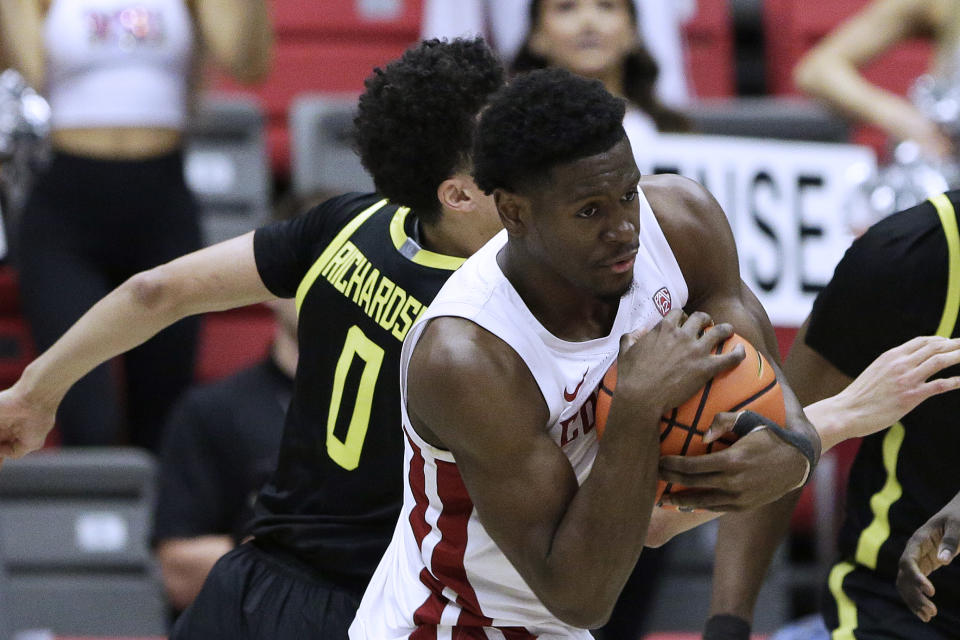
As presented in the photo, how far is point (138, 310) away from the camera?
2861mm

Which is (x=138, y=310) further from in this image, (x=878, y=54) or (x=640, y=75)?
(x=878, y=54)

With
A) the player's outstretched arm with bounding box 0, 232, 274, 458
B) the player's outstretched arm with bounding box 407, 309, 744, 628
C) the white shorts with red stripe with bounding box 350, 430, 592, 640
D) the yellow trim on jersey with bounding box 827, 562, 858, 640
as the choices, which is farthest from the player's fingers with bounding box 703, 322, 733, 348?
A: the player's outstretched arm with bounding box 0, 232, 274, 458

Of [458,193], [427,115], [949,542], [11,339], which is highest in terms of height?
[427,115]

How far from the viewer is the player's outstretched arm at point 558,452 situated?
2107mm

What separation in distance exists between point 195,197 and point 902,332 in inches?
108

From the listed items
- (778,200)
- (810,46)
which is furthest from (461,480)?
(810,46)

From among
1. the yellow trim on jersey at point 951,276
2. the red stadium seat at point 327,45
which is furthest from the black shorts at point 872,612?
the red stadium seat at point 327,45

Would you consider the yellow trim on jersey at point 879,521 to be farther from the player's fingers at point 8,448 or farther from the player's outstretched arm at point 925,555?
the player's fingers at point 8,448

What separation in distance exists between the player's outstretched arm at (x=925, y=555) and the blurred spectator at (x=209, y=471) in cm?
221

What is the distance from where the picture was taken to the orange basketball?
2148 mm

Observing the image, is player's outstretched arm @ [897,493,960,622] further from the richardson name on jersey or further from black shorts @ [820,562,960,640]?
the richardson name on jersey

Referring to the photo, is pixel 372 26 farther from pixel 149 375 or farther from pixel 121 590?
pixel 121 590

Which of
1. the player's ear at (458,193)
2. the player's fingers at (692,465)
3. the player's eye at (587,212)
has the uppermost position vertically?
the player's eye at (587,212)

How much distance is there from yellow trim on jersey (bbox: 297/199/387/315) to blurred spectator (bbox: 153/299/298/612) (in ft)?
5.10
